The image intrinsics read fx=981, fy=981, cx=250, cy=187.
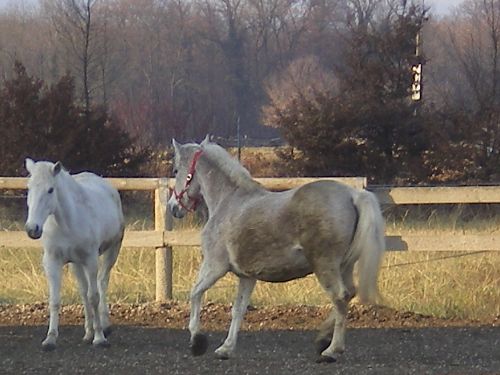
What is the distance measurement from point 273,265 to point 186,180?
1.25 meters

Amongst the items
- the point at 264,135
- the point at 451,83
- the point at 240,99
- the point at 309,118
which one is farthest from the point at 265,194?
the point at 240,99

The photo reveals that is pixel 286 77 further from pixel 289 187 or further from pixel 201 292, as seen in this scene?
pixel 201 292

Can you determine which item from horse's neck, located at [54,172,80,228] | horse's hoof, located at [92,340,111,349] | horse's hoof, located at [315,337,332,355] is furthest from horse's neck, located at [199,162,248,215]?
horse's hoof, located at [92,340,111,349]

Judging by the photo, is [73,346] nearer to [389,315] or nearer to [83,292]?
[83,292]

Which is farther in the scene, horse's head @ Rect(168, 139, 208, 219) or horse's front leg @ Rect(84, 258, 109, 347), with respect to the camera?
horse's front leg @ Rect(84, 258, 109, 347)

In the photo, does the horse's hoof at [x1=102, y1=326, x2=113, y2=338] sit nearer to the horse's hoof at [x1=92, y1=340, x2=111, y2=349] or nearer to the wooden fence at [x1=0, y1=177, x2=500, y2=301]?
the horse's hoof at [x1=92, y1=340, x2=111, y2=349]

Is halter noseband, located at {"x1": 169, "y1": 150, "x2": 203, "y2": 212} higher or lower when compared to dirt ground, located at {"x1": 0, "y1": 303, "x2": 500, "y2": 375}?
higher

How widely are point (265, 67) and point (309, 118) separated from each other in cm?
4179

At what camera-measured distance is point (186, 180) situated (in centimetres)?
811

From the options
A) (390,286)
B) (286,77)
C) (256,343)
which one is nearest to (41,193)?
(256,343)

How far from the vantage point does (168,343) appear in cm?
868

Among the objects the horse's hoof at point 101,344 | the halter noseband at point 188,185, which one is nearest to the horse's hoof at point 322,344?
the halter noseband at point 188,185

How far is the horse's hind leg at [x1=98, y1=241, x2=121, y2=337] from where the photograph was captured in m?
9.01

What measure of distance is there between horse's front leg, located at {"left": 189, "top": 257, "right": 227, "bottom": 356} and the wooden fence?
→ 9.31ft
